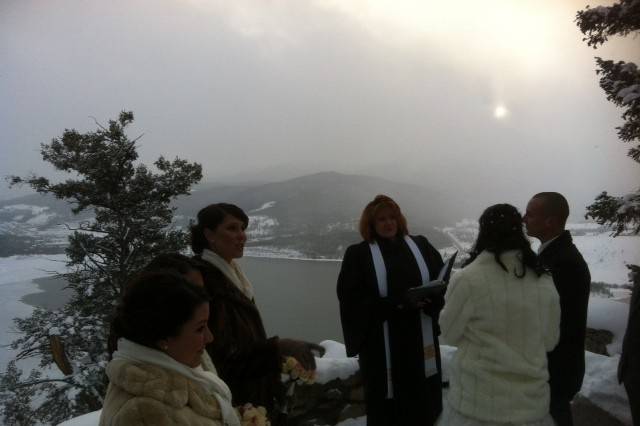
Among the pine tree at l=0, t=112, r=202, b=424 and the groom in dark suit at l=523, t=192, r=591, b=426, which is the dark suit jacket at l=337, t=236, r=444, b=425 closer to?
the groom in dark suit at l=523, t=192, r=591, b=426

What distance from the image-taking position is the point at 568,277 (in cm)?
195

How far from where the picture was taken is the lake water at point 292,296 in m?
27.9

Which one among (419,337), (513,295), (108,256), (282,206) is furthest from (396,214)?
(282,206)

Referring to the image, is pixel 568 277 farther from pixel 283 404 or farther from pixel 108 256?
pixel 108 256

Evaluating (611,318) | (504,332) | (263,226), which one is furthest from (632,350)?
(263,226)

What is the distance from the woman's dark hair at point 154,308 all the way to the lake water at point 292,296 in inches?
925

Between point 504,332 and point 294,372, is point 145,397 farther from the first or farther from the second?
point 504,332

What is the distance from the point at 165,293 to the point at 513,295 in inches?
55.0

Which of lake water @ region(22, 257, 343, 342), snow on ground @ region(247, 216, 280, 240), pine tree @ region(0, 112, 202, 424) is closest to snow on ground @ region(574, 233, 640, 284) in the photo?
pine tree @ region(0, 112, 202, 424)

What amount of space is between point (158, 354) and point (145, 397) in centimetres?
10

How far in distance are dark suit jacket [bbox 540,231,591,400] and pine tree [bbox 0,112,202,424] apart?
9.22 meters

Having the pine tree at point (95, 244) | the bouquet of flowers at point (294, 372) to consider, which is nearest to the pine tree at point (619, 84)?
the bouquet of flowers at point (294, 372)

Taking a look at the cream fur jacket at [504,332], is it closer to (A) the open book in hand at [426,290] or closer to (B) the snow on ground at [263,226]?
(A) the open book in hand at [426,290]

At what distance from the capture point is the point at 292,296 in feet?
110
